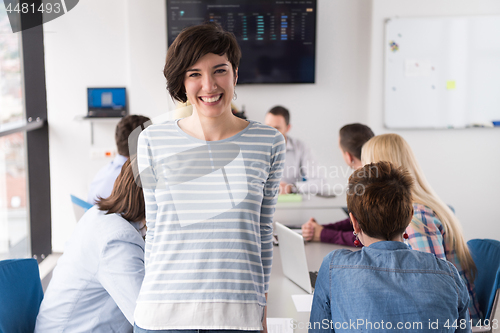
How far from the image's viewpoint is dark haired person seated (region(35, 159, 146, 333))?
1449mm

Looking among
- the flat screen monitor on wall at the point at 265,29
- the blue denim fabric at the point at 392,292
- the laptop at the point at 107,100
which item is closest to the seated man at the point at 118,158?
the laptop at the point at 107,100

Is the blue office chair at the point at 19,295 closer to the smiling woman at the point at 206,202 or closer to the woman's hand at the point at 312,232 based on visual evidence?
the smiling woman at the point at 206,202

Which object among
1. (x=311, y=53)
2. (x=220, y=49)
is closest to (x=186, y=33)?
(x=220, y=49)

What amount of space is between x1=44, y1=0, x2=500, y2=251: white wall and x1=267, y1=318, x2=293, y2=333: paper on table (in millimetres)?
2837

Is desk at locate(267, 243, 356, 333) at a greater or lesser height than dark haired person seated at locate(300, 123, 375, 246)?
lesser

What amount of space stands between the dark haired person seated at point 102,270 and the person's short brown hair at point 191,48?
1.42 ft

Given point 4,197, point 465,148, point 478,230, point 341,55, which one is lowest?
point 478,230

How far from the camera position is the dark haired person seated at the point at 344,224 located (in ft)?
7.50

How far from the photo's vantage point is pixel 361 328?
1221 mm

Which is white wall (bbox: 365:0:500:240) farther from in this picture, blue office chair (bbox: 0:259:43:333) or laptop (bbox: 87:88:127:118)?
blue office chair (bbox: 0:259:43:333)

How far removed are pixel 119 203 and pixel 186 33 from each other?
2.17 ft

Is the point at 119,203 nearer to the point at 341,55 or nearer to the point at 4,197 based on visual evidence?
the point at 4,197

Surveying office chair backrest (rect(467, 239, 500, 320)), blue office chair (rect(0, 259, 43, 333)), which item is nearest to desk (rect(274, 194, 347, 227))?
office chair backrest (rect(467, 239, 500, 320))

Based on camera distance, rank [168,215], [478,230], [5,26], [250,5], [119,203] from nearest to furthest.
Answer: [168,215] < [119,203] < [5,26] < [250,5] < [478,230]
